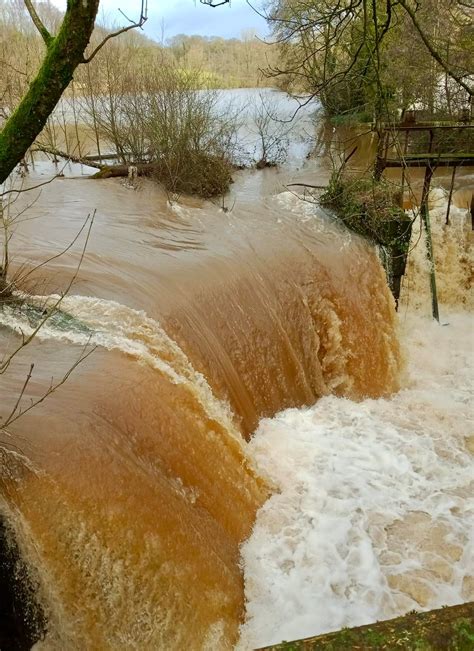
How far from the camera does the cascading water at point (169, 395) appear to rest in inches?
129

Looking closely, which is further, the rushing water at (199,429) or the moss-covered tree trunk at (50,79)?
the rushing water at (199,429)

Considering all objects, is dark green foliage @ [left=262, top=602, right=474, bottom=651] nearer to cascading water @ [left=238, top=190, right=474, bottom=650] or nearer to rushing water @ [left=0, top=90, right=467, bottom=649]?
rushing water @ [left=0, top=90, right=467, bottom=649]

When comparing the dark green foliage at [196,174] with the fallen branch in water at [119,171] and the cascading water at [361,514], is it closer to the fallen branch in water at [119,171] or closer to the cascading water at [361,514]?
the fallen branch in water at [119,171]

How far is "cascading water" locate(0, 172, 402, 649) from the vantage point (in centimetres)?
328

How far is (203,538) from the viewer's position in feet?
13.2

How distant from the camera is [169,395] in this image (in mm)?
4383

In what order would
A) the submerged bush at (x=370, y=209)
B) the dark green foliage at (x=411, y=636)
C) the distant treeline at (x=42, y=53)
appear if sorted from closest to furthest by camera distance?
the dark green foliage at (x=411, y=636), the submerged bush at (x=370, y=209), the distant treeline at (x=42, y=53)

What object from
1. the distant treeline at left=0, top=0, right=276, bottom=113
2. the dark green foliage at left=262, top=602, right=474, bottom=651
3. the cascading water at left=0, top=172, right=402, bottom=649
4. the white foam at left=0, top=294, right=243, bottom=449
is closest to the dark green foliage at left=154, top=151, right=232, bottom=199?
the distant treeline at left=0, top=0, right=276, bottom=113

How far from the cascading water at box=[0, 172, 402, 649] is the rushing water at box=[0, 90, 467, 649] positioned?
1 centimetres

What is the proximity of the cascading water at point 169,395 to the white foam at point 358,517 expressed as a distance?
0.23m

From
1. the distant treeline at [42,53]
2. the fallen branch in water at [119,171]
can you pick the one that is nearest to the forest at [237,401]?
the fallen branch in water at [119,171]

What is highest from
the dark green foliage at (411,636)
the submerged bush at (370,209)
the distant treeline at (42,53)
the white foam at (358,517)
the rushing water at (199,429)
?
the distant treeline at (42,53)

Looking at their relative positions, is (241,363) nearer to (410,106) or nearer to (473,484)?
(473,484)

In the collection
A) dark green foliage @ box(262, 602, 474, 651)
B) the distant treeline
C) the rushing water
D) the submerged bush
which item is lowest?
the rushing water
